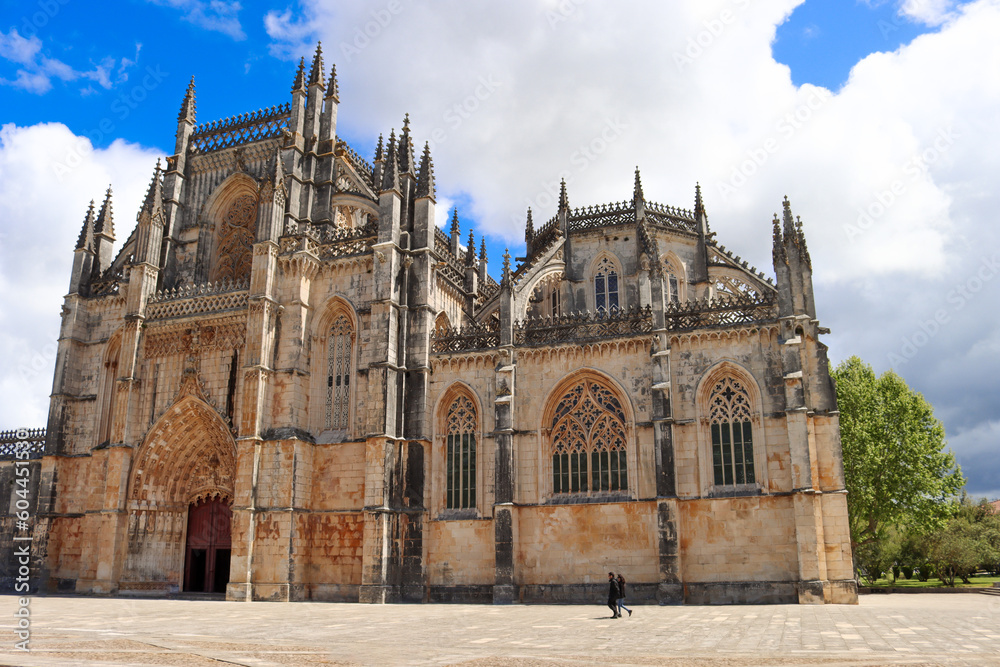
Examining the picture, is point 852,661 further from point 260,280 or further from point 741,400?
point 260,280

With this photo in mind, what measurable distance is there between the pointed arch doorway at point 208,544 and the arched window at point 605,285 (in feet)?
60.6

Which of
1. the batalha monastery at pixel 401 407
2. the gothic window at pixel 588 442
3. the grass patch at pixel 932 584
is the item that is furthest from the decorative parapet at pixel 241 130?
the grass patch at pixel 932 584

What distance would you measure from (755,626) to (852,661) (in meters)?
5.69

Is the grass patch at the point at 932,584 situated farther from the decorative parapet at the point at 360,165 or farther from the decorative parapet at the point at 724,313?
the decorative parapet at the point at 360,165

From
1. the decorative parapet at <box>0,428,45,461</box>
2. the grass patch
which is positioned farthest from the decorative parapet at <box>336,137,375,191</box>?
the grass patch

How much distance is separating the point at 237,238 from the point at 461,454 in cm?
1542

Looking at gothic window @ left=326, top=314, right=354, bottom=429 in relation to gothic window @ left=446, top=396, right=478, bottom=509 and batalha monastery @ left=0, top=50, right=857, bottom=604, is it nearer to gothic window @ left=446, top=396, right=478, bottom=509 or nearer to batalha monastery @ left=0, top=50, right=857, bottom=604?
batalha monastery @ left=0, top=50, right=857, bottom=604

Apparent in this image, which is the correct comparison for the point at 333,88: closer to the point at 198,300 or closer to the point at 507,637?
the point at 198,300

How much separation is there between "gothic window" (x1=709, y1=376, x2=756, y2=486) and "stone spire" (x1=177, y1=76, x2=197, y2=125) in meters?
27.3

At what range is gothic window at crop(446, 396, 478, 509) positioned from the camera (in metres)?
26.7

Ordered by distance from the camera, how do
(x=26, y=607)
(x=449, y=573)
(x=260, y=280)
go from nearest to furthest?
(x=26, y=607) → (x=449, y=573) → (x=260, y=280)

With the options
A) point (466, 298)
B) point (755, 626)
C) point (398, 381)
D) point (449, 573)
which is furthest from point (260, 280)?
point (755, 626)

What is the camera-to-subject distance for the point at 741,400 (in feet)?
79.7

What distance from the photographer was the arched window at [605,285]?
34062 mm
